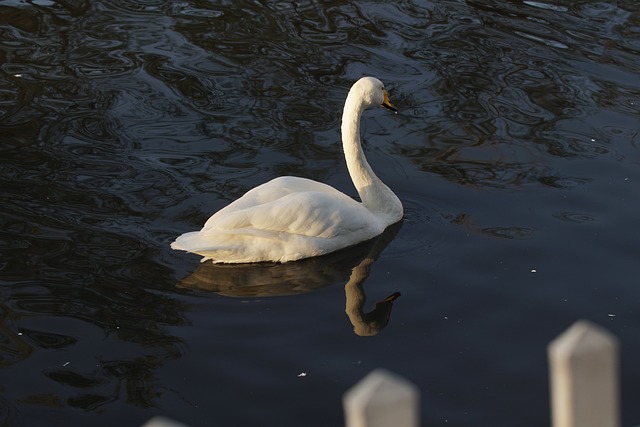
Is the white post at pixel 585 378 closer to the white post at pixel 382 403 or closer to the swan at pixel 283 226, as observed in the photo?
the white post at pixel 382 403

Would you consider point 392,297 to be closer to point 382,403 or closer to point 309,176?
point 309,176

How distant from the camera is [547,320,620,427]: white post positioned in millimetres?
2117

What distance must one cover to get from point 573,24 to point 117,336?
6.35m

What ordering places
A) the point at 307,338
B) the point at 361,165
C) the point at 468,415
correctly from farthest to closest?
the point at 361,165 < the point at 307,338 < the point at 468,415

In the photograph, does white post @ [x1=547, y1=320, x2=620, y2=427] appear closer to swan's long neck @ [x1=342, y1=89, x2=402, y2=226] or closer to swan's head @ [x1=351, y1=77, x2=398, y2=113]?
swan's long neck @ [x1=342, y1=89, x2=402, y2=226]

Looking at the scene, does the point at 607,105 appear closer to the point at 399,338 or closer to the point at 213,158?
the point at 213,158

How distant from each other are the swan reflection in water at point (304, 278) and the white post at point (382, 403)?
13.1ft

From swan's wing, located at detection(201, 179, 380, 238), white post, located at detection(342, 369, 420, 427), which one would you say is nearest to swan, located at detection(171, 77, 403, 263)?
swan's wing, located at detection(201, 179, 380, 238)

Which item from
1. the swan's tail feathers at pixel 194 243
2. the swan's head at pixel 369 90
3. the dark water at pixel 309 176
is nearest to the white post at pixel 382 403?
the dark water at pixel 309 176

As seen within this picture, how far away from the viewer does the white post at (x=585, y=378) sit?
2.12 meters

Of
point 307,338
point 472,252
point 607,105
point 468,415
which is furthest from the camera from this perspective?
point 607,105

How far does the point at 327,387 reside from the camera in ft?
17.6

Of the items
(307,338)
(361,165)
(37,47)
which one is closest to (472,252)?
(361,165)

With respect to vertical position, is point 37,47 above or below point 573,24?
below
